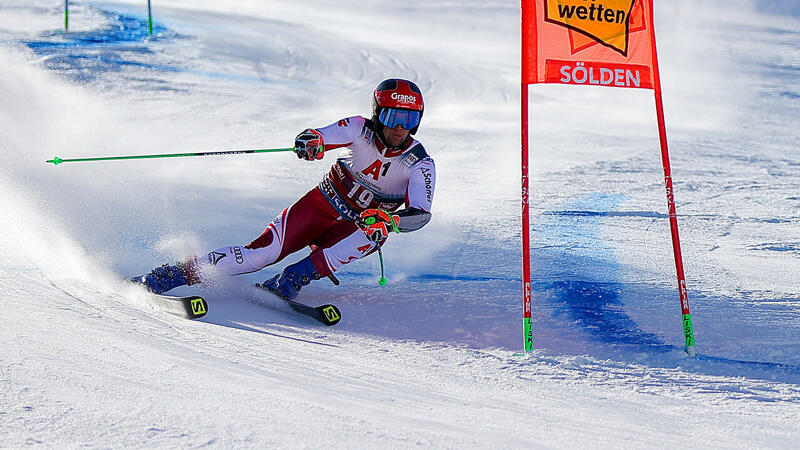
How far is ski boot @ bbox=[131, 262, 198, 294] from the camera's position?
4.93 metres

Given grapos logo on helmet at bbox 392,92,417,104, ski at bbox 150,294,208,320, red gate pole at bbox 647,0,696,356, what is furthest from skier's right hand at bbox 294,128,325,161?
red gate pole at bbox 647,0,696,356

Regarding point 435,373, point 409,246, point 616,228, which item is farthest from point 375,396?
point 616,228

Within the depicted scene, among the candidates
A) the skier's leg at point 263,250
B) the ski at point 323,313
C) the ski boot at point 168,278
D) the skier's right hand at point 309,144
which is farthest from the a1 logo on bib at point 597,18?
the ski boot at point 168,278

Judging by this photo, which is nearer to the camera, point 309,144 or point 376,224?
point 376,224

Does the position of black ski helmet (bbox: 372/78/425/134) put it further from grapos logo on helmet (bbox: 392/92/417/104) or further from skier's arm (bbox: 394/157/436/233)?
skier's arm (bbox: 394/157/436/233)

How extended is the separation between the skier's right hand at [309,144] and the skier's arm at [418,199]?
574 millimetres

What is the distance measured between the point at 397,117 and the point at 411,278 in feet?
3.88

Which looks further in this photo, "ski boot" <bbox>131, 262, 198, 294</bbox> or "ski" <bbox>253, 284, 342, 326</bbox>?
"ski boot" <bbox>131, 262, 198, 294</bbox>

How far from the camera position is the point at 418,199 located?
193 inches

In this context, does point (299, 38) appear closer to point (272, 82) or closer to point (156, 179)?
point (272, 82)

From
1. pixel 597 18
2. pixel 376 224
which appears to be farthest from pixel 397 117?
pixel 597 18

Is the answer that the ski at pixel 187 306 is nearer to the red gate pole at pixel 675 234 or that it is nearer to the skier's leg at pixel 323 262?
the skier's leg at pixel 323 262

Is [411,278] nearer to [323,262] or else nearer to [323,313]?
[323,262]

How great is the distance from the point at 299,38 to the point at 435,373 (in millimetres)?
16561
